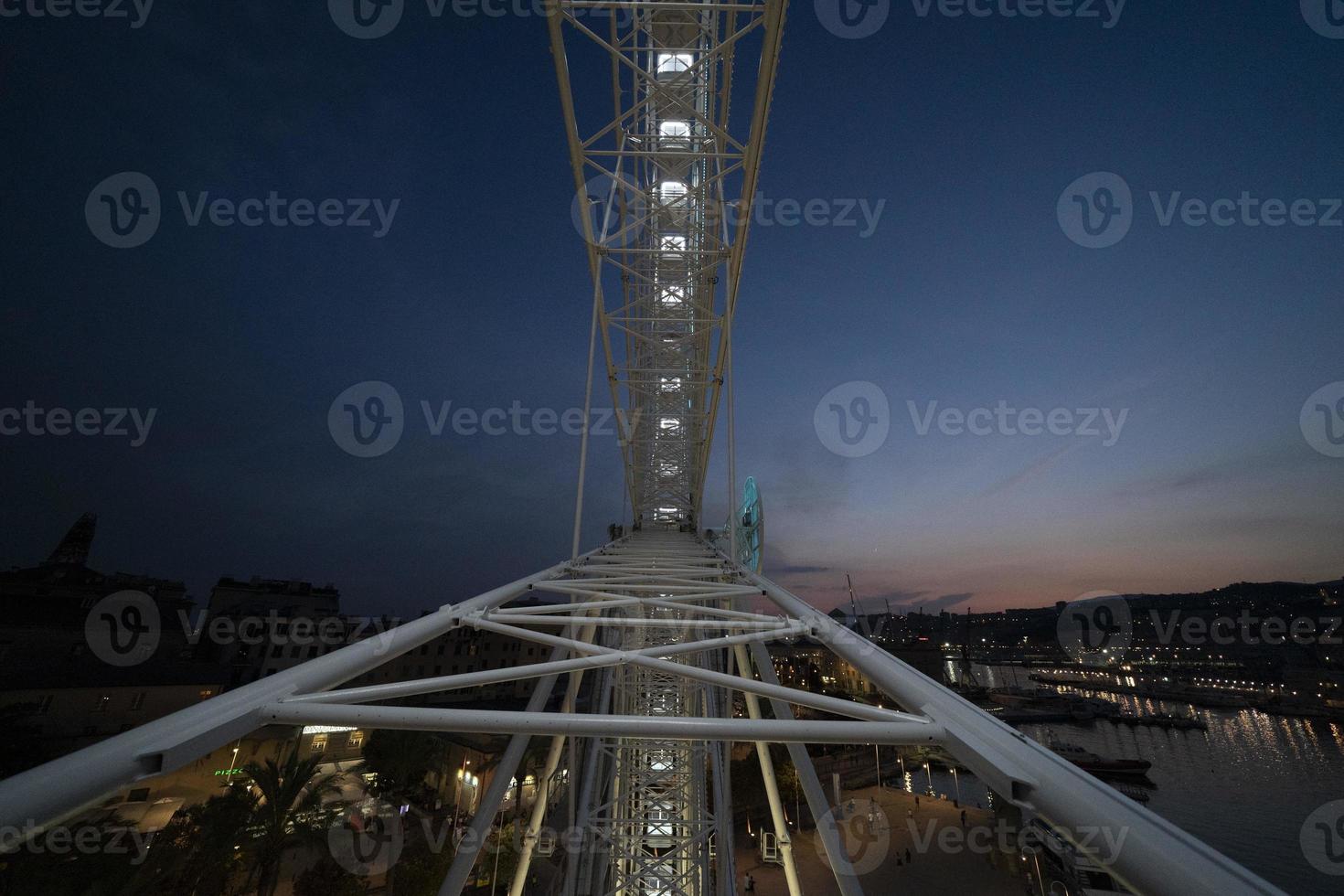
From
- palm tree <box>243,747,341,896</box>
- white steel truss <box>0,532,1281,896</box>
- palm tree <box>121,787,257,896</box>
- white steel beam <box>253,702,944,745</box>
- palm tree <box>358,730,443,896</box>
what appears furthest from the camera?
palm tree <box>358,730,443,896</box>

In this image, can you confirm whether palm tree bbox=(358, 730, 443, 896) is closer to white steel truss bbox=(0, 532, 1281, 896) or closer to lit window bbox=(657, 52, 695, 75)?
white steel truss bbox=(0, 532, 1281, 896)

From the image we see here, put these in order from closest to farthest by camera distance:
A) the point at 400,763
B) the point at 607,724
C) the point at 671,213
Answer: the point at 607,724, the point at 671,213, the point at 400,763

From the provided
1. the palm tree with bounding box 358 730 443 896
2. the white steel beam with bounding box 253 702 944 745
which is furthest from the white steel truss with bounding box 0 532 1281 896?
the palm tree with bounding box 358 730 443 896

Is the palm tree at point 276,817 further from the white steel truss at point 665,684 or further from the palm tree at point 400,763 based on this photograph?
the white steel truss at point 665,684

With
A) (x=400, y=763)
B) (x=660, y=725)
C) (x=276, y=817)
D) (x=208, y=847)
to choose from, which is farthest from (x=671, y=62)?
(x=400, y=763)

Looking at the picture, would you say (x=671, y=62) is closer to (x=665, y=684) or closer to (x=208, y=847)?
(x=665, y=684)

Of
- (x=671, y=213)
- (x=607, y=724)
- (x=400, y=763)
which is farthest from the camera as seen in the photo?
(x=400, y=763)

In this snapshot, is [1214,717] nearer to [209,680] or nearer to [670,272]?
[670,272]

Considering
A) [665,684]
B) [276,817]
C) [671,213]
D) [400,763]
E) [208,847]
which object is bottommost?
→ [400,763]

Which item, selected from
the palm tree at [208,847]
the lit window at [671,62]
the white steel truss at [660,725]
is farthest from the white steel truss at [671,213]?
the palm tree at [208,847]

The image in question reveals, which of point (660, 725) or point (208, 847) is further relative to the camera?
point (208, 847)
